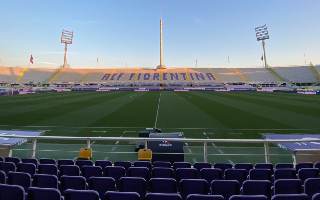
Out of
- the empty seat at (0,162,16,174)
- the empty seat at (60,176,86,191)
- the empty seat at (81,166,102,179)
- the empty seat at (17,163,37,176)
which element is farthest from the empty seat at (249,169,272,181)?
the empty seat at (0,162,16,174)

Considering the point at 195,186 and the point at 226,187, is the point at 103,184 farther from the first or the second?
the point at 226,187

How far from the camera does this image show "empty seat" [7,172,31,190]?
6.17 metres

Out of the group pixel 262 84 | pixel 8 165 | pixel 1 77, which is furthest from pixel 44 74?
pixel 8 165

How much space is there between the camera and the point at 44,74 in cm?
12925

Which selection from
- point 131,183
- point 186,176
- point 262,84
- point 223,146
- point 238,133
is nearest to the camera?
point 131,183

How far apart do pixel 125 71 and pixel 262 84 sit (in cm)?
5496

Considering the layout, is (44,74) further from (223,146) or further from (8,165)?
(8,165)

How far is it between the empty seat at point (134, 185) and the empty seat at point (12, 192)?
1692 mm

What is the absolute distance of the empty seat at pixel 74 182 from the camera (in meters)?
5.93

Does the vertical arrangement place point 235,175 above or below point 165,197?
below

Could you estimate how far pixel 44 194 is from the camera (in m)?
4.84

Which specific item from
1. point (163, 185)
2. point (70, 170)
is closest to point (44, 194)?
point (163, 185)

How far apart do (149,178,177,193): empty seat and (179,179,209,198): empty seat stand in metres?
0.17

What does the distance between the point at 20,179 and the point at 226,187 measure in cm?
380
